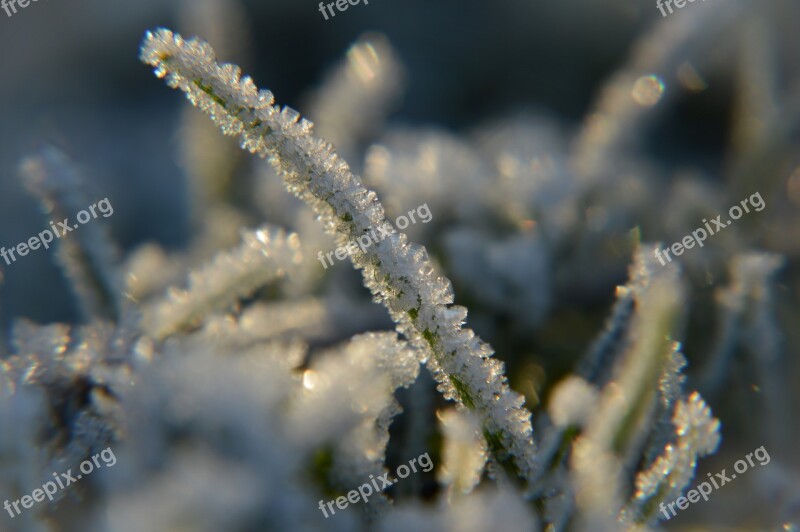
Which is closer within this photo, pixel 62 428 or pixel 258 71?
pixel 62 428

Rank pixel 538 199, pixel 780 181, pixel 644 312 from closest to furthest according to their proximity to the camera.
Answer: pixel 644 312 → pixel 538 199 → pixel 780 181

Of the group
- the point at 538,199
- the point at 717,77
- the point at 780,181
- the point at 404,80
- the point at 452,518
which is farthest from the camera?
the point at 404,80

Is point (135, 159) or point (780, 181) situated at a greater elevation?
point (135, 159)

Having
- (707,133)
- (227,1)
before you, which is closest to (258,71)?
(227,1)

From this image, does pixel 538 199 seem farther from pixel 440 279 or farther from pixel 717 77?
pixel 717 77

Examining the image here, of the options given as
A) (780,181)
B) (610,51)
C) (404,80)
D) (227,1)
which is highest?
(227,1)
